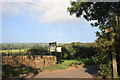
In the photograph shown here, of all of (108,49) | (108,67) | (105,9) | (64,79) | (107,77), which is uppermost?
(105,9)

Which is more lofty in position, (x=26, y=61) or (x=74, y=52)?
(x=74, y=52)

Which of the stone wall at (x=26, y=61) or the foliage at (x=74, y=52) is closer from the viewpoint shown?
the stone wall at (x=26, y=61)

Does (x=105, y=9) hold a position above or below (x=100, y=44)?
above

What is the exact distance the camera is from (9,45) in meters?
16.2

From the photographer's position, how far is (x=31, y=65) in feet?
40.1

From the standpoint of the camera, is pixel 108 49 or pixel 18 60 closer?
pixel 108 49

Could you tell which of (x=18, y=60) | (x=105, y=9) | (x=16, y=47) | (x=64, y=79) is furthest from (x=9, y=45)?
(x=105, y=9)

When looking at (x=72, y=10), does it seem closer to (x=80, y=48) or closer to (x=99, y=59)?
(x=99, y=59)

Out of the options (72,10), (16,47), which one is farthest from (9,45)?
(72,10)

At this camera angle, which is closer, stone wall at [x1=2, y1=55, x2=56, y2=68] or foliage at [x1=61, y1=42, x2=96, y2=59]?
stone wall at [x1=2, y1=55, x2=56, y2=68]

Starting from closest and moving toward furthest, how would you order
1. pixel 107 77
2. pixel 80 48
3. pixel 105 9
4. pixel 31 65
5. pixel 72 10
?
pixel 107 77, pixel 105 9, pixel 72 10, pixel 31 65, pixel 80 48

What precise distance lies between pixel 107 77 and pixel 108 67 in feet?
1.55

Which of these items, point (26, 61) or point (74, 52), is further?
point (74, 52)

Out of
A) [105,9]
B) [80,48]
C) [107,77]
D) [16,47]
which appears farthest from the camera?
[80,48]
